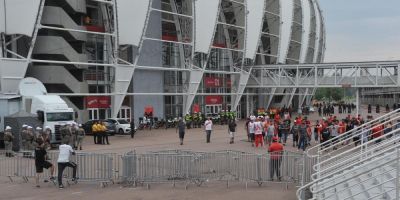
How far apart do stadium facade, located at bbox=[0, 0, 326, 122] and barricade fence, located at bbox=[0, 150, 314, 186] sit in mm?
17270

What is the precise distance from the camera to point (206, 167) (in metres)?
15.9

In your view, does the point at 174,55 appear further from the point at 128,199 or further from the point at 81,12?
the point at 128,199

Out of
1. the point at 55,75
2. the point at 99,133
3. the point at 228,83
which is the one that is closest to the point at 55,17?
the point at 55,75

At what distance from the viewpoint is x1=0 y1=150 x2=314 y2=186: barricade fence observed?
1527 cm

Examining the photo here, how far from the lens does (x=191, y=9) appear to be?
51.2 m

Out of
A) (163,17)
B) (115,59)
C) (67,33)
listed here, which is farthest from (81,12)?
(163,17)

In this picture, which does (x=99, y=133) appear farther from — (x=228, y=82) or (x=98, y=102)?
(x=228, y=82)

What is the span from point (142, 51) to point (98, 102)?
751cm

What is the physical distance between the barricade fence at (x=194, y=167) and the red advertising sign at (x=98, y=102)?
89.9ft

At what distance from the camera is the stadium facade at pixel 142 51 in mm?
38594

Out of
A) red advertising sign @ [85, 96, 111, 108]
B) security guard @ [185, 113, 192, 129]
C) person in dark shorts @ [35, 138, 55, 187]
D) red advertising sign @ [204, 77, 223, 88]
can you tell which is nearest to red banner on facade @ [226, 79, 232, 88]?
red advertising sign @ [204, 77, 223, 88]

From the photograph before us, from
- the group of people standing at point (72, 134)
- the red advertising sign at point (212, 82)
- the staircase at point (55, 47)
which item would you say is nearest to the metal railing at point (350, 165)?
the group of people standing at point (72, 134)

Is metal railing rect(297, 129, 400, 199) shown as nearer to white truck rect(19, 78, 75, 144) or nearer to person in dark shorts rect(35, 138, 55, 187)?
person in dark shorts rect(35, 138, 55, 187)

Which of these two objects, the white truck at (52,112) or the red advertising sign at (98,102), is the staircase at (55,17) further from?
the white truck at (52,112)
